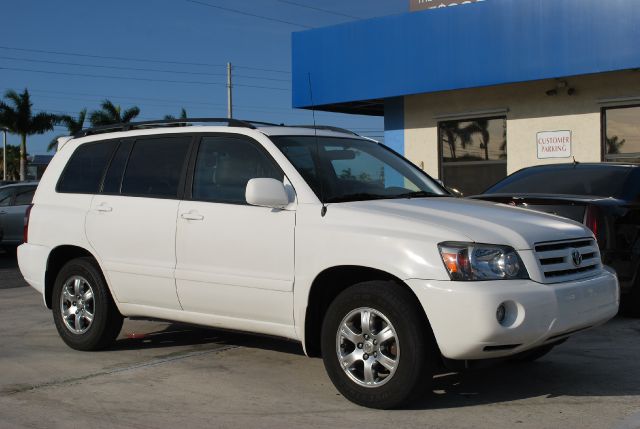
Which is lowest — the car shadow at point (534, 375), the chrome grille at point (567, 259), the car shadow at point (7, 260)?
the car shadow at point (7, 260)

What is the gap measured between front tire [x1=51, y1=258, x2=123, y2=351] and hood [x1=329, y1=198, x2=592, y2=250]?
2475 mm

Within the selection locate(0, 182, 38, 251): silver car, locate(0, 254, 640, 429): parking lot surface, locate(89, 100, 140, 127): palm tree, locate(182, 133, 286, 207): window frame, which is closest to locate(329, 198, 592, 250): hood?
locate(182, 133, 286, 207): window frame

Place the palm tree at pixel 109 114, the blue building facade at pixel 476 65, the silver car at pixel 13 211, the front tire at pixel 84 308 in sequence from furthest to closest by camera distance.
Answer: the palm tree at pixel 109 114 → the silver car at pixel 13 211 → the blue building facade at pixel 476 65 → the front tire at pixel 84 308

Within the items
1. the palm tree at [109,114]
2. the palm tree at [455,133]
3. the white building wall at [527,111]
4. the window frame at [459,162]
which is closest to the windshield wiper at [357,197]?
the white building wall at [527,111]

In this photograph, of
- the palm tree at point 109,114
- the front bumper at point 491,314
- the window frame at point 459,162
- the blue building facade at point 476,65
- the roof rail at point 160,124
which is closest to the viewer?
the front bumper at point 491,314

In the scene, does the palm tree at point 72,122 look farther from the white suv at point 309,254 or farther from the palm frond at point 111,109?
the white suv at point 309,254

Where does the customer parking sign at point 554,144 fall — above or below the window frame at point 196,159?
above

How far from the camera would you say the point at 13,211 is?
1647 cm

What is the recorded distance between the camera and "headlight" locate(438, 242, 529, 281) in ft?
14.9

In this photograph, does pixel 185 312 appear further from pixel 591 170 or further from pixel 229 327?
pixel 591 170

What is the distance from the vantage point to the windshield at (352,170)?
5492 mm

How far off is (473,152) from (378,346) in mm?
12863

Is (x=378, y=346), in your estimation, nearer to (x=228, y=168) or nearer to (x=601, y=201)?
(x=228, y=168)

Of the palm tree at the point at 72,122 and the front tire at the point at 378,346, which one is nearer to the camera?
the front tire at the point at 378,346
